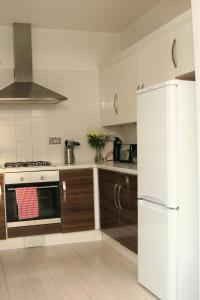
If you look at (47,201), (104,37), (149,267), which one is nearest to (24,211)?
(47,201)

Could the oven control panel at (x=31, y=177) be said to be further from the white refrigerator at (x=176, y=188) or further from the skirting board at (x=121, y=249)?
the white refrigerator at (x=176, y=188)

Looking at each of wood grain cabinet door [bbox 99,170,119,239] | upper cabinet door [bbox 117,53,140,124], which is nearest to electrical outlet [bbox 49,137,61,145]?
wood grain cabinet door [bbox 99,170,119,239]

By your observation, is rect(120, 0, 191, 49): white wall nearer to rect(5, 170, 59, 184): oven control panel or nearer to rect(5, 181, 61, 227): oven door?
rect(5, 170, 59, 184): oven control panel

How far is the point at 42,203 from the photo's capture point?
4.42 metres

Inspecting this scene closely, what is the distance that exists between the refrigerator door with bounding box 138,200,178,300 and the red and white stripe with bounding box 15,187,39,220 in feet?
5.32

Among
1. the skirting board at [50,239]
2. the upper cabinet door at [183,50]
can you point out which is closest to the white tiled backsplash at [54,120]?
the skirting board at [50,239]

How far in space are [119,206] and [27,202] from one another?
1.05 meters

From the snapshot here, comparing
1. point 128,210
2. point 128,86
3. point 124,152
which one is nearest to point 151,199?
point 128,210

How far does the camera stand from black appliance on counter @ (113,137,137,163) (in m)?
4.54

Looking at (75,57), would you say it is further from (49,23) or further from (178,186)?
(178,186)

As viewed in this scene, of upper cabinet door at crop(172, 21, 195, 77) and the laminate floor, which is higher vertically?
upper cabinet door at crop(172, 21, 195, 77)

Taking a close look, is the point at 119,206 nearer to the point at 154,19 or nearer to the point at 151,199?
the point at 151,199

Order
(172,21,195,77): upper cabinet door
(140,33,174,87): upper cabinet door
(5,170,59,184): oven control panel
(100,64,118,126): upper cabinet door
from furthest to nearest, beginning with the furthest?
1. (100,64,118,126): upper cabinet door
2. (5,170,59,184): oven control panel
3. (140,33,174,87): upper cabinet door
4. (172,21,195,77): upper cabinet door

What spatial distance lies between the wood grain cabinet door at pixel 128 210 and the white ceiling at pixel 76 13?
5.85 feet
